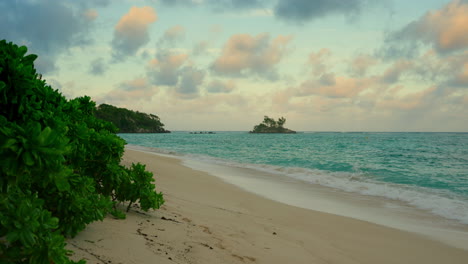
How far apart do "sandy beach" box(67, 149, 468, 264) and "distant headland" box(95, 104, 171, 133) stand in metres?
117

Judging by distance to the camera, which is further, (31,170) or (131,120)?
(131,120)

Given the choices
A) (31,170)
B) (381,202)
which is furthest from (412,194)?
(31,170)

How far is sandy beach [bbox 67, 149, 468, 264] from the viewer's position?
3412 millimetres

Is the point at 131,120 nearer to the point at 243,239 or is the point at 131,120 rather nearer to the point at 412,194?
the point at 412,194

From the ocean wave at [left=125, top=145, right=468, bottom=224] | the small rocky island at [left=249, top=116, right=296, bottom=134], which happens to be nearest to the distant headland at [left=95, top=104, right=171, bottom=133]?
the small rocky island at [left=249, top=116, right=296, bottom=134]

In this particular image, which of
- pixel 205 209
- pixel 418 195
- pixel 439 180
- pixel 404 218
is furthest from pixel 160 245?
pixel 439 180

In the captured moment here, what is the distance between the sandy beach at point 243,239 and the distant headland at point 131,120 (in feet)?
385

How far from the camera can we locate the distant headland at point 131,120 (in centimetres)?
12488

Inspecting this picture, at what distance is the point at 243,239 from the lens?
443 centimetres

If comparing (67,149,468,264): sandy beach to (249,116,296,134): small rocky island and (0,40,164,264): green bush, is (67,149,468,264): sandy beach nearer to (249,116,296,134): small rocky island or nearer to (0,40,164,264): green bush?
(0,40,164,264): green bush

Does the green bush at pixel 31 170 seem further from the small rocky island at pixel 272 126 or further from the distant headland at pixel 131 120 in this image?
the small rocky island at pixel 272 126

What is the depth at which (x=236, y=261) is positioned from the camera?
356 cm

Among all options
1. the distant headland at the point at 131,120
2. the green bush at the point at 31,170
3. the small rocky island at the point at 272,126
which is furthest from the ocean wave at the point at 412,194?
the small rocky island at the point at 272,126

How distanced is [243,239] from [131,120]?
14259 cm
